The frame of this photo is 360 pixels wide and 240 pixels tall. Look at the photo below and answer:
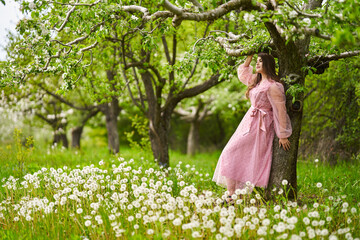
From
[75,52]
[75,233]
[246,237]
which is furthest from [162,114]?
[246,237]

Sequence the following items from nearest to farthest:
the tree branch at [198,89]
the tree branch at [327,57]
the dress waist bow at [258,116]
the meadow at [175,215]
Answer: the meadow at [175,215]
the tree branch at [327,57]
the dress waist bow at [258,116]
the tree branch at [198,89]

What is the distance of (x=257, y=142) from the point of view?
488 cm

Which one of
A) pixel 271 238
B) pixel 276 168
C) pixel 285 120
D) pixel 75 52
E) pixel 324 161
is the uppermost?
pixel 75 52

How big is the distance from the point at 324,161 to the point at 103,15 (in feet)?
22.3

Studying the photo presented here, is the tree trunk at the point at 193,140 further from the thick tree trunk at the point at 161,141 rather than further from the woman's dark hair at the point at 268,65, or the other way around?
the woman's dark hair at the point at 268,65

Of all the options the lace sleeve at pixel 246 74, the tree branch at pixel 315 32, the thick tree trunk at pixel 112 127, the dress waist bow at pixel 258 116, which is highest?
the tree branch at pixel 315 32

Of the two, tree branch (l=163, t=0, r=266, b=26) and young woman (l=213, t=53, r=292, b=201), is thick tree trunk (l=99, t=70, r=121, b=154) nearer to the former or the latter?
young woman (l=213, t=53, r=292, b=201)

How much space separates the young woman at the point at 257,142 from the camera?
4.82m

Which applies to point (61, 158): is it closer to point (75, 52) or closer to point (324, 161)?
point (75, 52)

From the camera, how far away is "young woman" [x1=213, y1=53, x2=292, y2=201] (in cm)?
482

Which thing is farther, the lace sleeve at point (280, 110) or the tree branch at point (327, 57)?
the tree branch at point (327, 57)

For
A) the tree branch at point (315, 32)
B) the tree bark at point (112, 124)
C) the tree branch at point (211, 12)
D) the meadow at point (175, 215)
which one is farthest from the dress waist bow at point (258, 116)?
the tree bark at point (112, 124)

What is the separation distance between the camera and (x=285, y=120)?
462 cm

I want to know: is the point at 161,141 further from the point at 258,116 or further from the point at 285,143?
the point at 285,143
